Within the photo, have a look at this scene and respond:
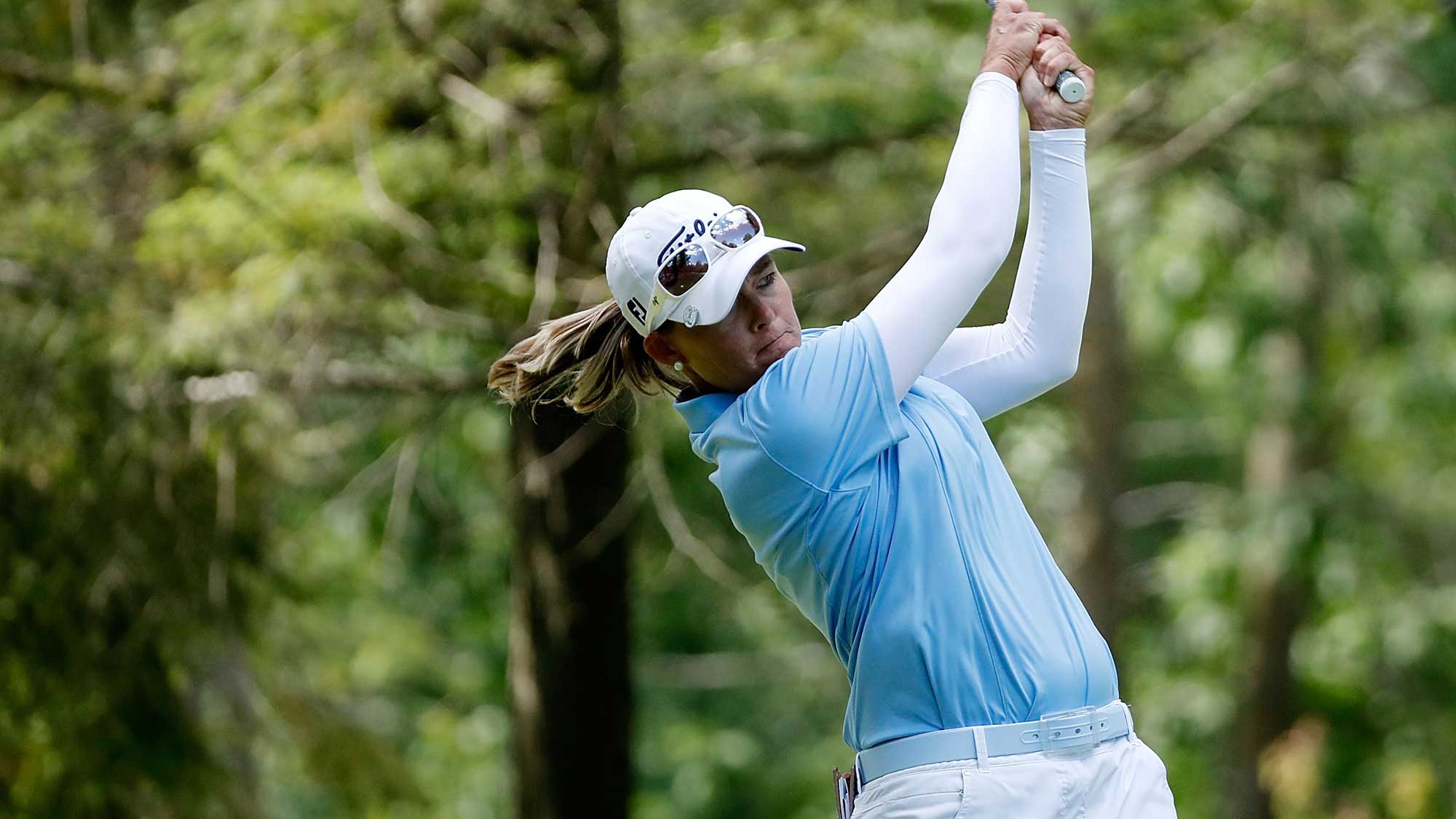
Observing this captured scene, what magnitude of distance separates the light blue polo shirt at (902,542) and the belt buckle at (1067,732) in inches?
0.7

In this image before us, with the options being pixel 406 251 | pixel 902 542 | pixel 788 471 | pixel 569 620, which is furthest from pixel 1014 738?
pixel 569 620

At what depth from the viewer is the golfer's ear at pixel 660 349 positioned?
239 centimetres

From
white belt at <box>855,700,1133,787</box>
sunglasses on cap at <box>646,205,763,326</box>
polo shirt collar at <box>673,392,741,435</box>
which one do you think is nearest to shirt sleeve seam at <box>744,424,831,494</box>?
polo shirt collar at <box>673,392,741,435</box>

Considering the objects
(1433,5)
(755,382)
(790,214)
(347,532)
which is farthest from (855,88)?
(347,532)

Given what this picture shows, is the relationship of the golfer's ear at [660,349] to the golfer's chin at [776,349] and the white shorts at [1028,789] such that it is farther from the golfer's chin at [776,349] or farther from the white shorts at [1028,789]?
the white shorts at [1028,789]

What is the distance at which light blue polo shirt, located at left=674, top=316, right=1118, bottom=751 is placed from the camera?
7.27 feet

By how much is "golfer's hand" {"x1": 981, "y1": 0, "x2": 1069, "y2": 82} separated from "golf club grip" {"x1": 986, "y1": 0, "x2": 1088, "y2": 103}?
0.18 feet

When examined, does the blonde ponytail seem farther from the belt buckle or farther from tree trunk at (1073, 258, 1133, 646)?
tree trunk at (1073, 258, 1133, 646)

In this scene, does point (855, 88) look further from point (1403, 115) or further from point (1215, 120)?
point (1403, 115)

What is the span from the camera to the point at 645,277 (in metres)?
2.30

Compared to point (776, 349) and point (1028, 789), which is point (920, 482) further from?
point (1028, 789)

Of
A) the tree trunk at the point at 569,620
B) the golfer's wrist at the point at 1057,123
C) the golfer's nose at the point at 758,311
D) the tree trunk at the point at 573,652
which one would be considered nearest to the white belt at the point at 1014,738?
the golfer's nose at the point at 758,311

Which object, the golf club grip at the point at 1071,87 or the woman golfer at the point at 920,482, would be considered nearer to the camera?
the woman golfer at the point at 920,482

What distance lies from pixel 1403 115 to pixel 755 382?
4.92 m
